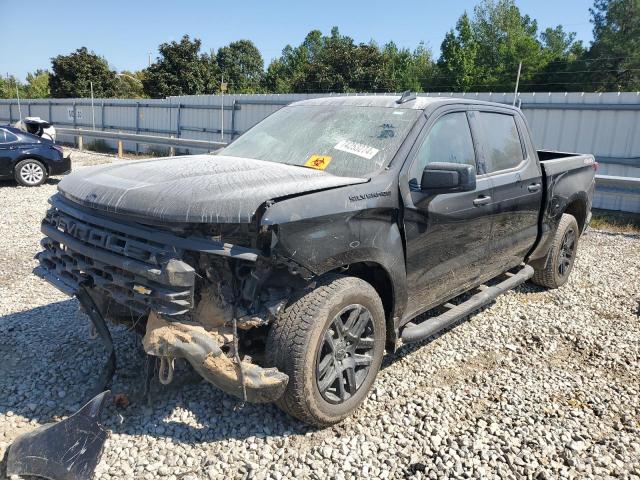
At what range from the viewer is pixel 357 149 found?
364cm

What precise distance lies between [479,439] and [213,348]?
5.65ft

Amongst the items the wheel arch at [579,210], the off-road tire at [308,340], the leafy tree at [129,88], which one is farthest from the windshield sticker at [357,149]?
the leafy tree at [129,88]

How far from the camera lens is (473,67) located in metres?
49.8

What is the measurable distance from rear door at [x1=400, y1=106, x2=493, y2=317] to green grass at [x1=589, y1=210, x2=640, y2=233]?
664 centimetres

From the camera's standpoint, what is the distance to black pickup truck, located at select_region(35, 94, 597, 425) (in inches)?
107

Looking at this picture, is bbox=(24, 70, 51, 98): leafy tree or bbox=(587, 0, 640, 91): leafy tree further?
bbox=(24, 70, 51, 98): leafy tree

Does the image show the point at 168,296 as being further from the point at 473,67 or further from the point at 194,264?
the point at 473,67

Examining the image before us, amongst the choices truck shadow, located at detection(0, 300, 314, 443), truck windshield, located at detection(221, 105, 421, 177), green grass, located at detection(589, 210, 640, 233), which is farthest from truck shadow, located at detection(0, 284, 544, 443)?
green grass, located at detection(589, 210, 640, 233)

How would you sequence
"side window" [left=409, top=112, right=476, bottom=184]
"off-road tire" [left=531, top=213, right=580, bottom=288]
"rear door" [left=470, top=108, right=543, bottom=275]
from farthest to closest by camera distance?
"off-road tire" [left=531, top=213, right=580, bottom=288], "rear door" [left=470, top=108, right=543, bottom=275], "side window" [left=409, top=112, right=476, bottom=184]

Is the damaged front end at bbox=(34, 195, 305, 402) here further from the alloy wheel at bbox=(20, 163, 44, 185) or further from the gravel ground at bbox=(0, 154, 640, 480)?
the alloy wheel at bbox=(20, 163, 44, 185)

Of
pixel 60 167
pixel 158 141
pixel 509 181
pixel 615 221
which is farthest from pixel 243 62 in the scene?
pixel 509 181

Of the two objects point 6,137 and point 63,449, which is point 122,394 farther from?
point 6,137

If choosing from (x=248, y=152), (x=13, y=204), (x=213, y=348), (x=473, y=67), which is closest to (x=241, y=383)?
(x=213, y=348)

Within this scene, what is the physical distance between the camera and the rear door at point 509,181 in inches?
173
